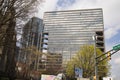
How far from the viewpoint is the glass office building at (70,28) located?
493 feet

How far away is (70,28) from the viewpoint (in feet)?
533

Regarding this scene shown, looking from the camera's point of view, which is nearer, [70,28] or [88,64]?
[88,64]

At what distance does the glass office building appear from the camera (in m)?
150

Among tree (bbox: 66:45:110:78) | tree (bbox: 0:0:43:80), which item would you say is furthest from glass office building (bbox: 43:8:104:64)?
tree (bbox: 0:0:43:80)

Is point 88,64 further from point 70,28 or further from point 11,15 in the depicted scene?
point 70,28

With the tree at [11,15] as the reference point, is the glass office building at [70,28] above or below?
above

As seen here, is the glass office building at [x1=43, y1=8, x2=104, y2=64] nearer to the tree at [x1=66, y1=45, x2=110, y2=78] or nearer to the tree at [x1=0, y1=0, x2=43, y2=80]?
the tree at [x1=66, y1=45, x2=110, y2=78]

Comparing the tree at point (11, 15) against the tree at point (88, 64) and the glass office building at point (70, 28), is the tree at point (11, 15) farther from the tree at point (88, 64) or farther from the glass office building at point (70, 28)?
the glass office building at point (70, 28)

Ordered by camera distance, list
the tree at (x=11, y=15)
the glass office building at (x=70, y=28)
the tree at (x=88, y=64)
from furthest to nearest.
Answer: the glass office building at (x=70, y=28), the tree at (x=88, y=64), the tree at (x=11, y=15)

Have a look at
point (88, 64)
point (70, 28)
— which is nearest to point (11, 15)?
point (88, 64)

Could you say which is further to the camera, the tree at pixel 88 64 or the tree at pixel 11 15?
the tree at pixel 88 64

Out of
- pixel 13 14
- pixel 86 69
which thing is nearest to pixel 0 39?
pixel 13 14

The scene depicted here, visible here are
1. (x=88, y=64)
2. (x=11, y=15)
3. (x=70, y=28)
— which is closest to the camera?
(x=11, y=15)

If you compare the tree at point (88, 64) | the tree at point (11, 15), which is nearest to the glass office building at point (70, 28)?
the tree at point (88, 64)
